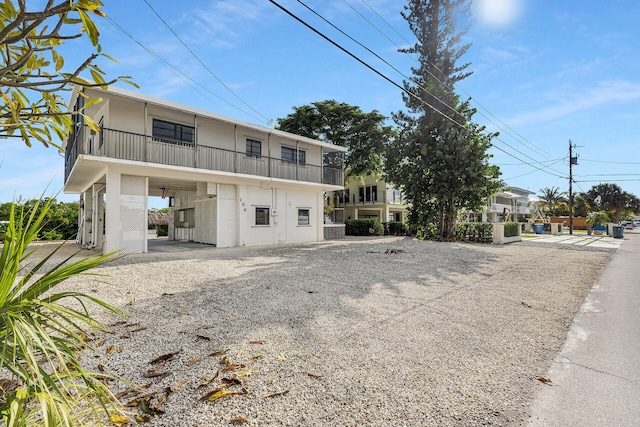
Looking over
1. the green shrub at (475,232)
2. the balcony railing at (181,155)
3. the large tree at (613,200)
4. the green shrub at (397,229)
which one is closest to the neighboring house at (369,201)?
the green shrub at (397,229)

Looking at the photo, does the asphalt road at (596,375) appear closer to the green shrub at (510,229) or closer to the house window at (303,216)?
the green shrub at (510,229)

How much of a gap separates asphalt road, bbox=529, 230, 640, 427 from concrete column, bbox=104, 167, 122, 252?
13373mm

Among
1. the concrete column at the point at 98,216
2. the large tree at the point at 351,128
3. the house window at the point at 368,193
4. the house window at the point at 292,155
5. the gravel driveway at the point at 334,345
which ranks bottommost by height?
the gravel driveway at the point at 334,345

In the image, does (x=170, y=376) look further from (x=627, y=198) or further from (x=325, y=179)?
(x=627, y=198)

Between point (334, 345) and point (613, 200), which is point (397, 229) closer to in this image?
point (334, 345)

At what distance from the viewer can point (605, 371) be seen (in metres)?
3.28

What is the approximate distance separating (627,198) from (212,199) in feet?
204

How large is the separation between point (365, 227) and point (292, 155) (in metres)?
10.4

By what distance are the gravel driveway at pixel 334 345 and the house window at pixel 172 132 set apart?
318 inches

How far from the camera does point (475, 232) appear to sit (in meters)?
19.1

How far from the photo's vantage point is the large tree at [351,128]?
26172 millimetres

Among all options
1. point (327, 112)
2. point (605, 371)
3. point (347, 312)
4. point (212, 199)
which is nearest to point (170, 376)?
point (347, 312)

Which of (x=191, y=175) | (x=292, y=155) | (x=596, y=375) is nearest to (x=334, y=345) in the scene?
(x=596, y=375)

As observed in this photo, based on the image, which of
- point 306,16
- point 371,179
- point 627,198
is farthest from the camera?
point 627,198
